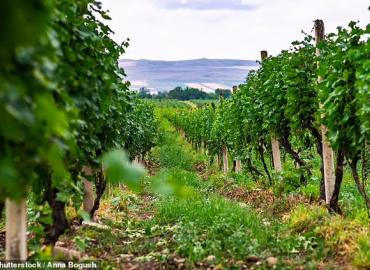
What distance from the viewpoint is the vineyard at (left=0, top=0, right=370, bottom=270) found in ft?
7.39

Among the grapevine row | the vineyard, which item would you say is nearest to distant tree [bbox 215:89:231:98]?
the grapevine row

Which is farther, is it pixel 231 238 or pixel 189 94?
pixel 189 94

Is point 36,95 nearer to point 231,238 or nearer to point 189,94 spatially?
point 231,238

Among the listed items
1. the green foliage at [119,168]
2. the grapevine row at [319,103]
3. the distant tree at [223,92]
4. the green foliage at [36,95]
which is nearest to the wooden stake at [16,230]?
the green foliage at [36,95]

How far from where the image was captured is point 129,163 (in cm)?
200

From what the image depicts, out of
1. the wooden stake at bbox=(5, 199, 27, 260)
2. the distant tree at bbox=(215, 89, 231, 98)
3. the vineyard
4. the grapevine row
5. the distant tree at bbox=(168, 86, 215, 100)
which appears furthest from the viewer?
the distant tree at bbox=(168, 86, 215, 100)

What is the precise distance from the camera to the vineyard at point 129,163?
7.39 ft

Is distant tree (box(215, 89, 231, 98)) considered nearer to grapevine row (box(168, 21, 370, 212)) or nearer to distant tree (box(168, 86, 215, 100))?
grapevine row (box(168, 21, 370, 212))

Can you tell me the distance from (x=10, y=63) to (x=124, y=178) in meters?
0.81

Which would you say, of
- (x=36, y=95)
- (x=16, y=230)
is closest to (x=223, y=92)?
(x=16, y=230)

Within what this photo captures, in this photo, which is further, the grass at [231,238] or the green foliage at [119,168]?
the grass at [231,238]

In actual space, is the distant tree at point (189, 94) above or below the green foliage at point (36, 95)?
above

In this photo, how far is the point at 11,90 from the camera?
2068mm

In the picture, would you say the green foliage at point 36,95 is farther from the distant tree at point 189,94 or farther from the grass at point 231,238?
the distant tree at point 189,94
